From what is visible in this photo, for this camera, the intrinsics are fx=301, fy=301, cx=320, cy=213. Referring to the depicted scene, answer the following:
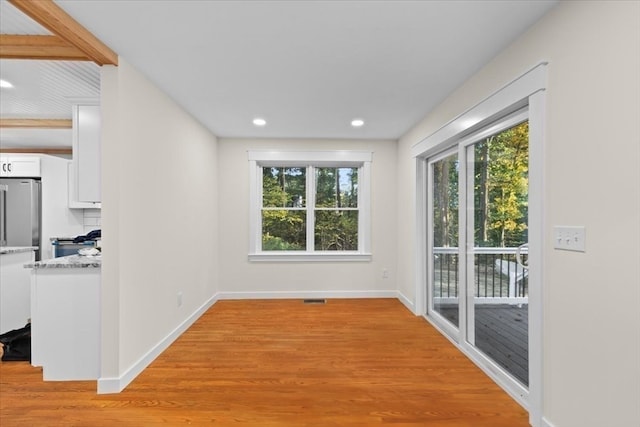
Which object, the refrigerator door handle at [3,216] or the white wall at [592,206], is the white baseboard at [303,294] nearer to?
the white wall at [592,206]

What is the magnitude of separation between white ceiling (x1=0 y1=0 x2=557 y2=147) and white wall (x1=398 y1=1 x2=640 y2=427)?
1.23 feet

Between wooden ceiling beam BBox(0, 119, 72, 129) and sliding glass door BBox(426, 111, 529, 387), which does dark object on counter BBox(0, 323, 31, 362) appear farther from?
sliding glass door BBox(426, 111, 529, 387)

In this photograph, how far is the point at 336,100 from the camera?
120 inches

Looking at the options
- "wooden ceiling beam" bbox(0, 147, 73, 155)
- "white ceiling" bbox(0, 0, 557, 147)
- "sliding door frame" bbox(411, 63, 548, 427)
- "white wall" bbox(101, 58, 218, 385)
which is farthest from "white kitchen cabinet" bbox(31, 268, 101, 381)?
"wooden ceiling beam" bbox(0, 147, 73, 155)

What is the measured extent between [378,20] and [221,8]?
0.92 metres

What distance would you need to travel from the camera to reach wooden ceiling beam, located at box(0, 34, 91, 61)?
2.04 meters

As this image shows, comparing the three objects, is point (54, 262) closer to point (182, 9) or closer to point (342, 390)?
point (182, 9)

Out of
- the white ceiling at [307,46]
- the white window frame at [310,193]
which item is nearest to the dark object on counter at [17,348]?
the white window frame at [310,193]

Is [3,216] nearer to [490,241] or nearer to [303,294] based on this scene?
[303,294]

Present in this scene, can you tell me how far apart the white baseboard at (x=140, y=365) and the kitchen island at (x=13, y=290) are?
1851mm

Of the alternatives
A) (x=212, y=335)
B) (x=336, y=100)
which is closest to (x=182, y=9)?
(x=336, y=100)

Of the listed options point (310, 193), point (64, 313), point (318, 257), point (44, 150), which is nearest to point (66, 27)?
point (64, 313)

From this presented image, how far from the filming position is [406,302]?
4.27 metres

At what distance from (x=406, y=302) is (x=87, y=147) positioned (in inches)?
158
